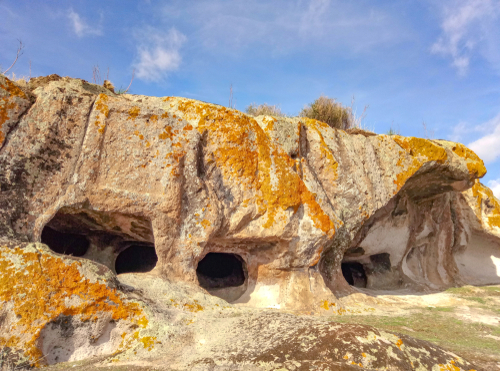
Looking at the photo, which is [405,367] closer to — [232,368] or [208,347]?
[232,368]

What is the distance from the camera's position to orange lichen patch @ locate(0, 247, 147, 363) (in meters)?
2.96

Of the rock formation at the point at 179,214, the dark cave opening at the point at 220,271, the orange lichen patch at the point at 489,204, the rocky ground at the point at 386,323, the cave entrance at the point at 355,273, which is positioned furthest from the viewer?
the orange lichen patch at the point at 489,204

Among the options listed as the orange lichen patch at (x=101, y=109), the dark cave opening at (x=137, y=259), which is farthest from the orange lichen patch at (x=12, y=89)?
the dark cave opening at (x=137, y=259)

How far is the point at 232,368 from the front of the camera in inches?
103

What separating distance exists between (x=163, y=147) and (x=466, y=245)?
28.2ft

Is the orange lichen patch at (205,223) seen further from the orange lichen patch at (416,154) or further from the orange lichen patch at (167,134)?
the orange lichen patch at (416,154)

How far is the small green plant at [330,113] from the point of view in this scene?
10.5 m

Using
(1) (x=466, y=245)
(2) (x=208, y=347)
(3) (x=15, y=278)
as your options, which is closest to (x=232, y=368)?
(2) (x=208, y=347)

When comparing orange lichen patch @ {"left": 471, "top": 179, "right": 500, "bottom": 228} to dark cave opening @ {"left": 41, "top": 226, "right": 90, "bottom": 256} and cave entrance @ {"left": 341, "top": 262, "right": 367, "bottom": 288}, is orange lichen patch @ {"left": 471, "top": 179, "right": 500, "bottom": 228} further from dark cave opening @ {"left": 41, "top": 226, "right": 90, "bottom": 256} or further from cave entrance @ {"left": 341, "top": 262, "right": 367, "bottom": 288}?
dark cave opening @ {"left": 41, "top": 226, "right": 90, "bottom": 256}

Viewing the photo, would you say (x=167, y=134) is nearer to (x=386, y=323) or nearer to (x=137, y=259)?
(x=137, y=259)

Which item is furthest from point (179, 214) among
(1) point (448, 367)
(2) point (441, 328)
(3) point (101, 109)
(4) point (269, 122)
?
(2) point (441, 328)

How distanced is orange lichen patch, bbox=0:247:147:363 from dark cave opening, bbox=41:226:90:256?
2523 mm

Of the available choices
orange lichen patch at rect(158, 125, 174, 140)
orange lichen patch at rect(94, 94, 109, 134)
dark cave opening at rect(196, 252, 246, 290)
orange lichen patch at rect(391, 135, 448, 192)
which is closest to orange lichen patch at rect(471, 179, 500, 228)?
orange lichen patch at rect(391, 135, 448, 192)

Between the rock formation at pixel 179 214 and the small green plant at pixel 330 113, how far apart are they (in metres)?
3.37
